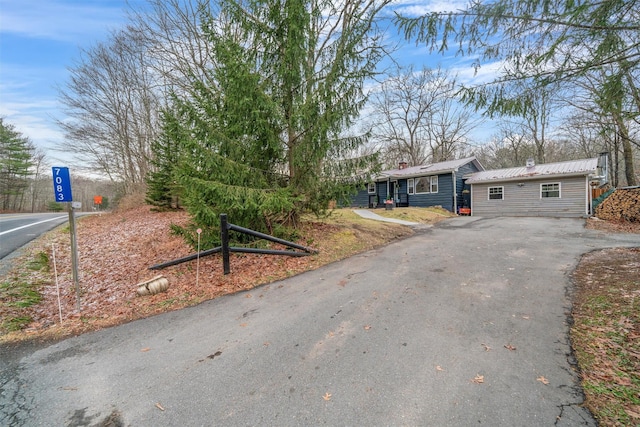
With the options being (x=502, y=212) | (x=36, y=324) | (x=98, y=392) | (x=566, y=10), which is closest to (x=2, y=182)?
(x=36, y=324)

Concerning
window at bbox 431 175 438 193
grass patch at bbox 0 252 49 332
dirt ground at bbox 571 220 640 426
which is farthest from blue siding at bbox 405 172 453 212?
grass patch at bbox 0 252 49 332

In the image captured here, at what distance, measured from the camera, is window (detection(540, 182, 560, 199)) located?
14.4 m

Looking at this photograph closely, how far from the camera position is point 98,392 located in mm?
2289

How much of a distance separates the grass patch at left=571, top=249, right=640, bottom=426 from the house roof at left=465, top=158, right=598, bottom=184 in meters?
11.6

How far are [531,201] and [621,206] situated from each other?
12.7ft

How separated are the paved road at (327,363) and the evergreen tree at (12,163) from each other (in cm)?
3571

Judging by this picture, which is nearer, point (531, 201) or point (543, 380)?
point (543, 380)

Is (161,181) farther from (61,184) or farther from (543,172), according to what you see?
(543,172)

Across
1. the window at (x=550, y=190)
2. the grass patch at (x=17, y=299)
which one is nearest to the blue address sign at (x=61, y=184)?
the grass patch at (x=17, y=299)

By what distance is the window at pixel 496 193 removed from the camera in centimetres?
1630

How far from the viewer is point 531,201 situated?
15.3m

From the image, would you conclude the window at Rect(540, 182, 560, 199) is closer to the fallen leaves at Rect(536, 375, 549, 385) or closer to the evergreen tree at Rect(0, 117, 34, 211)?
the fallen leaves at Rect(536, 375, 549, 385)

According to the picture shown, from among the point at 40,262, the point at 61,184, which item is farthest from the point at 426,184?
the point at 40,262

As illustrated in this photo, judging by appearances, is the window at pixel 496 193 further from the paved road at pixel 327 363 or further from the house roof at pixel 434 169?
the paved road at pixel 327 363
